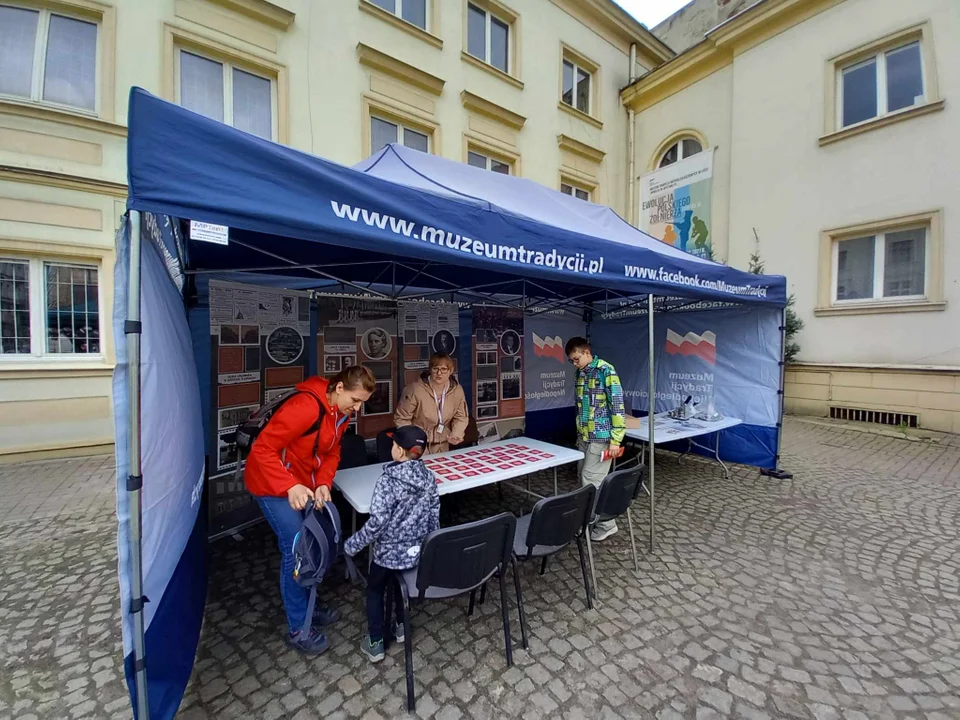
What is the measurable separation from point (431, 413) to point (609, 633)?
2.19 metres

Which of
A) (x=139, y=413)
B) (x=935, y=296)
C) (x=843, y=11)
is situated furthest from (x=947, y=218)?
(x=139, y=413)

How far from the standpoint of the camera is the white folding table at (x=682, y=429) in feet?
15.2

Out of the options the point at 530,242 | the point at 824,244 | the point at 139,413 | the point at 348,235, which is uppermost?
the point at 824,244

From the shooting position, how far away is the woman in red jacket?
85.2 inches

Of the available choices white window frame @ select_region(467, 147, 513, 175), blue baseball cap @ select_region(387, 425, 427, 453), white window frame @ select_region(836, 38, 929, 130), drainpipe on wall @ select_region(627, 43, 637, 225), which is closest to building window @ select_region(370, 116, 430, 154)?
white window frame @ select_region(467, 147, 513, 175)

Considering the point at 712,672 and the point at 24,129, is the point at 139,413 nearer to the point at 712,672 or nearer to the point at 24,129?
the point at 712,672

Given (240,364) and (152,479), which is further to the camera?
(240,364)

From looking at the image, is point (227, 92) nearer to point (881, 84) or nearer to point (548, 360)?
point (548, 360)

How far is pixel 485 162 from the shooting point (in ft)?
30.4

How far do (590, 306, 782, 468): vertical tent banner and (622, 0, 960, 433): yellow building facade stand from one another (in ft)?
14.2

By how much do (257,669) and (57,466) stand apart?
17.2 ft

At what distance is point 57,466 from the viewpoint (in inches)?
212

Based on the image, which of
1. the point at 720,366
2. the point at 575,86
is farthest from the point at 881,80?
the point at 720,366

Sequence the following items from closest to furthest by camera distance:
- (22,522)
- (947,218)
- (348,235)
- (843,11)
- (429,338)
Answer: (348,235), (22,522), (429,338), (947,218), (843,11)
